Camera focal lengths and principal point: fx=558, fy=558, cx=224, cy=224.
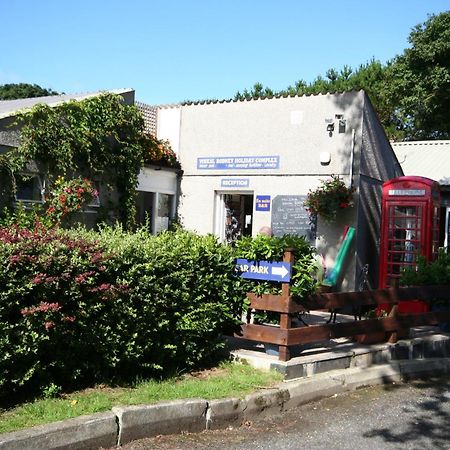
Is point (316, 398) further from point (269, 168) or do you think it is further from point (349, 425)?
point (269, 168)

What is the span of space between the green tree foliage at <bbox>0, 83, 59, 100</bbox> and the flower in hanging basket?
1348 inches

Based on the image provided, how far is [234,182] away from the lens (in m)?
13.0

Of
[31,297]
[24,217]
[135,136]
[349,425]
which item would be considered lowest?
[349,425]

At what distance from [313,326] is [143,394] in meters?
2.30

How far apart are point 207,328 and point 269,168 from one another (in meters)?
6.88

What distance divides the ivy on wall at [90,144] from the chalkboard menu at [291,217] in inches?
123

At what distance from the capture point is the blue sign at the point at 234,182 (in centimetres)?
1287

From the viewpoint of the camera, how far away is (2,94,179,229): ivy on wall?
34.5 feet

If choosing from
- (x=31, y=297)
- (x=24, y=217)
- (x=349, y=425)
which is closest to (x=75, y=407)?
(x=31, y=297)

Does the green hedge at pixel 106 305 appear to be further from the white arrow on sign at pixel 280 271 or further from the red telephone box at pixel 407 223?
the red telephone box at pixel 407 223

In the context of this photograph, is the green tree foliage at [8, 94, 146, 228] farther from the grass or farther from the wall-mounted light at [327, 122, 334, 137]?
the grass

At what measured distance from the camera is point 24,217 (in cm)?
986

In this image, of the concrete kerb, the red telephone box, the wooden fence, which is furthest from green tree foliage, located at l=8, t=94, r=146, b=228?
the concrete kerb

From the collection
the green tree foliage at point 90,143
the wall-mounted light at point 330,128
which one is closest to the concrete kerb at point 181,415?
the wall-mounted light at point 330,128
